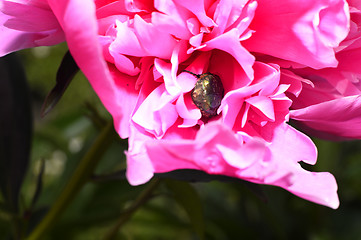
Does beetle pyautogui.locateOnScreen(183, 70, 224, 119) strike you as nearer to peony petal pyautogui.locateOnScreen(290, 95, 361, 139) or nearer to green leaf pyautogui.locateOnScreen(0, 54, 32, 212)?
peony petal pyautogui.locateOnScreen(290, 95, 361, 139)

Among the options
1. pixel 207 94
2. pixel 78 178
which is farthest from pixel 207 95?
pixel 78 178

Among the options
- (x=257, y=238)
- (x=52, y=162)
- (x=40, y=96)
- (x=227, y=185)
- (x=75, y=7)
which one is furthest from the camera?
(x=40, y=96)

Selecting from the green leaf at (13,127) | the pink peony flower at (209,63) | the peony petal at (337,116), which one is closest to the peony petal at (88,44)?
the pink peony flower at (209,63)

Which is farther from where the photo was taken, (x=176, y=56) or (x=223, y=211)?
(x=223, y=211)

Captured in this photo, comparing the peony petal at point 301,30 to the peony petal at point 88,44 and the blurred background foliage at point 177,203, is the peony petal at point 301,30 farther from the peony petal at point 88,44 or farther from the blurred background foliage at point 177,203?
the blurred background foliage at point 177,203

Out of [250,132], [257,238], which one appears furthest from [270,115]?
[257,238]

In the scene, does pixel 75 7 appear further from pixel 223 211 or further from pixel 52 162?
pixel 52 162

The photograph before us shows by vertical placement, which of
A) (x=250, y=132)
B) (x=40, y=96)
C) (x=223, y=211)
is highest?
(x=250, y=132)

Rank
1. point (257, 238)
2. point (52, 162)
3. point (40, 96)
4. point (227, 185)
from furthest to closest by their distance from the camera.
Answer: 1. point (40, 96)
2. point (52, 162)
3. point (227, 185)
4. point (257, 238)
